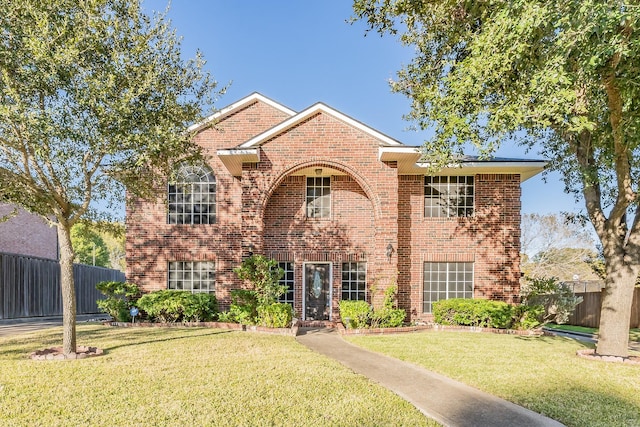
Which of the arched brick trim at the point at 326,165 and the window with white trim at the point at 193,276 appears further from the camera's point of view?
the window with white trim at the point at 193,276

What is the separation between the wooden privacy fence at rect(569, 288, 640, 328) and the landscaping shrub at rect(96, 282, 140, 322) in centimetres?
1871

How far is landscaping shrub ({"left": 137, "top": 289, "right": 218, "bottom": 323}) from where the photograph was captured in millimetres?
12609

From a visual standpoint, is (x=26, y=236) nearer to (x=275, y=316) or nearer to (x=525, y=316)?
(x=275, y=316)

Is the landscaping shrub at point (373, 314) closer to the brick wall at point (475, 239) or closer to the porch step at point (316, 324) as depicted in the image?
the porch step at point (316, 324)

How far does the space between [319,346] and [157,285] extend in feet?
26.0

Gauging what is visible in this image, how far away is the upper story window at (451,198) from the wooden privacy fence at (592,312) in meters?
7.71

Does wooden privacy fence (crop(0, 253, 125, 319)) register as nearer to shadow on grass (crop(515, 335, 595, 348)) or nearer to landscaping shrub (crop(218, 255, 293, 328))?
landscaping shrub (crop(218, 255, 293, 328))

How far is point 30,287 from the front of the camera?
1745cm

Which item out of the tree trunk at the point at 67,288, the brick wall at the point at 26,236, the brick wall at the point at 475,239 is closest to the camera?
the tree trunk at the point at 67,288

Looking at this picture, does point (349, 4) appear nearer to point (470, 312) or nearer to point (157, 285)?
point (470, 312)

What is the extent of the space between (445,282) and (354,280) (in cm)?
343

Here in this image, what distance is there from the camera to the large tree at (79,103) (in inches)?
267

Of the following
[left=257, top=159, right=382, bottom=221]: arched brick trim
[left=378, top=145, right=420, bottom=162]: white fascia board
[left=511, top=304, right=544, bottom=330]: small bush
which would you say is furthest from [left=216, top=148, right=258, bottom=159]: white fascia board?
[left=511, top=304, right=544, bottom=330]: small bush

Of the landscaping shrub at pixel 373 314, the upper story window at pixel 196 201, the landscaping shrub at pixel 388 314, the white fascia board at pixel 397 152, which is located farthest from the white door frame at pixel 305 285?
the white fascia board at pixel 397 152
